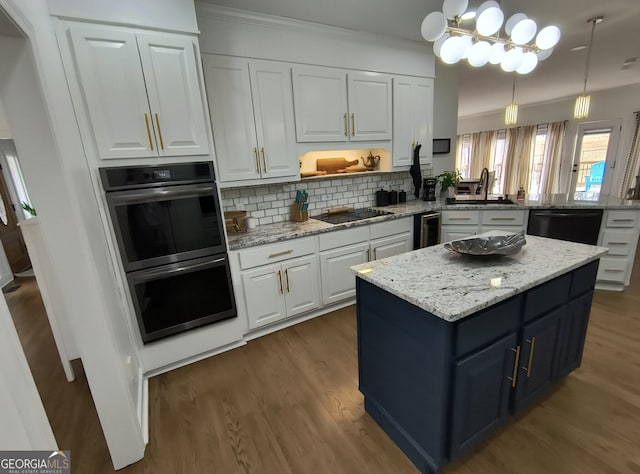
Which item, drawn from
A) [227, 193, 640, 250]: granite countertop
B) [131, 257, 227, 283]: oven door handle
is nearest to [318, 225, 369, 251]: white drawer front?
[227, 193, 640, 250]: granite countertop

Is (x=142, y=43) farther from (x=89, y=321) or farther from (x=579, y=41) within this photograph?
(x=579, y=41)

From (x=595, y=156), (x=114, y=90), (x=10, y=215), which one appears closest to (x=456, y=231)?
(x=114, y=90)

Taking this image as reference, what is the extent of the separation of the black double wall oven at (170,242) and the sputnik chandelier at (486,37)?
5.29ft

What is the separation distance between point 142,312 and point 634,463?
9.38ft

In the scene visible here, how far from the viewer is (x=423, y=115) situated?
340 centimetres

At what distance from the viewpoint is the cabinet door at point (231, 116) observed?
224cm

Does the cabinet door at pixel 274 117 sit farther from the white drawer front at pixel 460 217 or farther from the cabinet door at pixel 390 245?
the white drawer front at pixel 460 217

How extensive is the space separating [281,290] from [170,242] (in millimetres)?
1010

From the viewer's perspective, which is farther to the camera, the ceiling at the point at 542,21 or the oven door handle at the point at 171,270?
the ceiling at the point at 542,21

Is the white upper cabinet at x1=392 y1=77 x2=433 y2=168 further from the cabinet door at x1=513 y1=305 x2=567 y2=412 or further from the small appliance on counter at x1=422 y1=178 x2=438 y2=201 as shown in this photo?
the cabinet door at x1=513 y1=305 x2=567 y2=412

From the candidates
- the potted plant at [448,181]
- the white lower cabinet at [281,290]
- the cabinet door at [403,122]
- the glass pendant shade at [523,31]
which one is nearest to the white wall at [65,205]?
the white lower cabinet at [281,290]

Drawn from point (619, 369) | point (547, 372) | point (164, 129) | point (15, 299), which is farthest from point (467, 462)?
point (15, 299)

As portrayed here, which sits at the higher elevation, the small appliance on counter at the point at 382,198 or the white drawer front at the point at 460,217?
the small appliance on counter at the point at 382,198

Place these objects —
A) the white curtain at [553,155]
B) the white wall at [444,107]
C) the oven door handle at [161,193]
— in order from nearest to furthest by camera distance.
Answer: the oven door handle at [161,193]
the white wall at [444,107]
the white curtain at [553,155]
